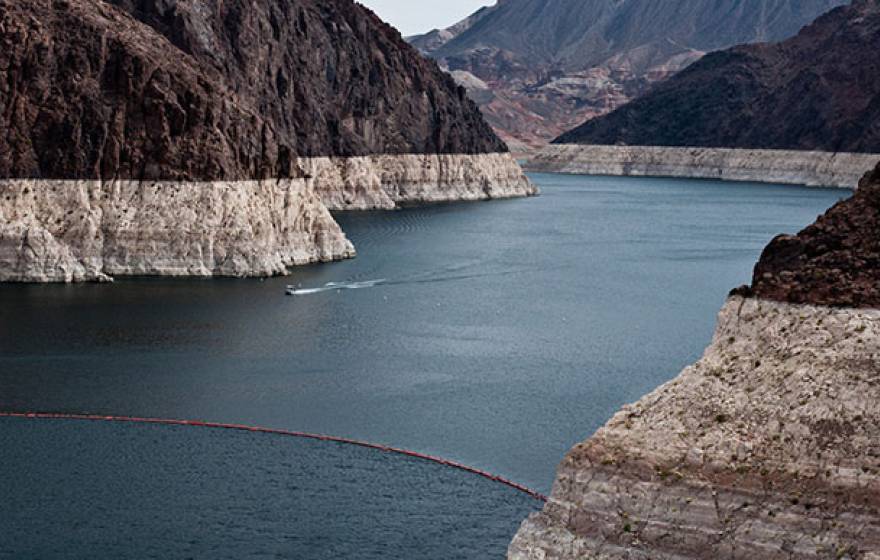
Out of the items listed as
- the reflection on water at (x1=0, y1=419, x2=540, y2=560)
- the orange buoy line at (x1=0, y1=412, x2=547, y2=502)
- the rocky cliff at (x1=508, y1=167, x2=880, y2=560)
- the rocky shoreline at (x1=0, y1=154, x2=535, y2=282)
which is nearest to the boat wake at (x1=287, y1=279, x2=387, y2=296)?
the rocky shoreline at (x1=0, y1=154, x2=535, y2=282)

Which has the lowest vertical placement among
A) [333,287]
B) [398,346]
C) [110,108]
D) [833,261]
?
[398,346]

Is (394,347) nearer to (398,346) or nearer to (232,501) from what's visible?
(398,346)

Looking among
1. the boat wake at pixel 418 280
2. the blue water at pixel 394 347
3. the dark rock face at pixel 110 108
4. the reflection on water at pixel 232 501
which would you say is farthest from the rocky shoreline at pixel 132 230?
the reflection on water at pixel 232 501

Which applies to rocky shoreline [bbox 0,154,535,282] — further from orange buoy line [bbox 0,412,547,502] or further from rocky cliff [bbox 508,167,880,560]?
rocky cliff [bbox 508,167,880,560]

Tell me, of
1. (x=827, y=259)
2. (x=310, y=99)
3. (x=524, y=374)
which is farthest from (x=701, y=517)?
(x=310, y=99)

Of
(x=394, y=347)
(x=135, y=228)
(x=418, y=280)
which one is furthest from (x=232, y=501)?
(x=418, y=280)

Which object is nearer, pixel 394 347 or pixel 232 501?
pixel 232 501

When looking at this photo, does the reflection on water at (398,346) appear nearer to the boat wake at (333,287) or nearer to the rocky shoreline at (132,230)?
the boat wake at (333,287)

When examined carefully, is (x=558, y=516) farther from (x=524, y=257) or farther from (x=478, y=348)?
(x=524, y=257)
